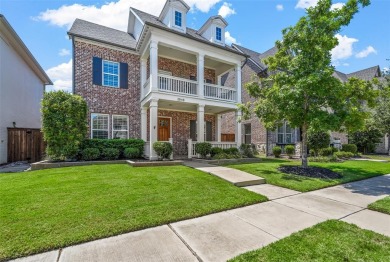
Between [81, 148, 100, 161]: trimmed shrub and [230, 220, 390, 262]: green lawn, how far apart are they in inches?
344

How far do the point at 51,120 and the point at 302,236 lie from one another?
32.8ft

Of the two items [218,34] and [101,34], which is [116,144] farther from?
[218,34]

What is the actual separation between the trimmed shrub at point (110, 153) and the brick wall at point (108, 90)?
8.75 ft

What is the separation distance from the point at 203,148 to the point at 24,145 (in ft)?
33.7

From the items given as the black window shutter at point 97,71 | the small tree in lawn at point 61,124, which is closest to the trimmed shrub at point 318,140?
the black window shutter at point 97,71

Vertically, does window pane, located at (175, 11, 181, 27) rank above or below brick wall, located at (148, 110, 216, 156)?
above

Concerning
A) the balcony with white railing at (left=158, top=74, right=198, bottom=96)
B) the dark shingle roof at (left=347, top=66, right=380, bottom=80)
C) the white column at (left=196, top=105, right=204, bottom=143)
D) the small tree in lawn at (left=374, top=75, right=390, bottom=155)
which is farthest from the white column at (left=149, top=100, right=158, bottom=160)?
the dark shingle roof at (left=347, top=66, right=380, bottom=80)

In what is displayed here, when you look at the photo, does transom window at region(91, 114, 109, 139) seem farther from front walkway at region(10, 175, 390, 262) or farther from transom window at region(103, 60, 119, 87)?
front walkway at region(10, 175, 390, 262)

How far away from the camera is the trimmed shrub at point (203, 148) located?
1105 centimetres

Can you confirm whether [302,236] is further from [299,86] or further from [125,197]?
[299,86]

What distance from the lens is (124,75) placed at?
1234cm

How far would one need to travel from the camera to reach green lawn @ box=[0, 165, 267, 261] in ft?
9.29

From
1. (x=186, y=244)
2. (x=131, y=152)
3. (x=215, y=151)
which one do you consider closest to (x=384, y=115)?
(x=215, y=151)

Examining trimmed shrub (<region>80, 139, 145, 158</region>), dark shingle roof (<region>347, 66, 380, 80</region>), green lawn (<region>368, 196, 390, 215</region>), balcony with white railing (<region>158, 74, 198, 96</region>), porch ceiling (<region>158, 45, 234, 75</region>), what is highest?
dark shingle roof (<region>347, 66, 380, 80</region>)
